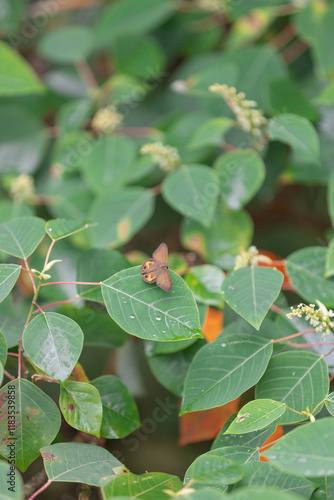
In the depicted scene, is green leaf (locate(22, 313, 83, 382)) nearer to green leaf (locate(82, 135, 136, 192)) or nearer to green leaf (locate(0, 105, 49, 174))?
green leaf (locate(82, 135, 136, 192))

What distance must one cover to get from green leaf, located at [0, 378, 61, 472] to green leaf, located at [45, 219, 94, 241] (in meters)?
0.24

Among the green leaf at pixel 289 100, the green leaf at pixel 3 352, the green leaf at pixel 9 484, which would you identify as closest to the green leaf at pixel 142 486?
the green leaf at pixel 9 484

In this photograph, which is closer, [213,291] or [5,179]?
[213,291]

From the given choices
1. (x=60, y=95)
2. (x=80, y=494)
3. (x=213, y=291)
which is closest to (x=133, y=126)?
(x=60, y=95)

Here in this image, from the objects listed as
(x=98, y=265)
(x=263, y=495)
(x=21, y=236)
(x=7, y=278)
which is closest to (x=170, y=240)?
(x=98, y=265)

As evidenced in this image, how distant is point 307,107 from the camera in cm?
130

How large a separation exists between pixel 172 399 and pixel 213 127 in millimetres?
688

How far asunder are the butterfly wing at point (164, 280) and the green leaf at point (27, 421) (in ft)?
0.84

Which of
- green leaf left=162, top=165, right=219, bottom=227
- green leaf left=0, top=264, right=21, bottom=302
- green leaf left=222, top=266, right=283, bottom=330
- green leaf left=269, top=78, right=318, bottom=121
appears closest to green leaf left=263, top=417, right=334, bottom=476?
green leaf left=222, top=266, right=283, bottom=330

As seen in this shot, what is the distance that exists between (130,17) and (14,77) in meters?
0.47

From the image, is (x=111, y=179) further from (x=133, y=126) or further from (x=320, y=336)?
(x=320, y=336)

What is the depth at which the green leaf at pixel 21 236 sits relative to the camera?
792mm

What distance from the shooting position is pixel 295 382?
29.9 inches

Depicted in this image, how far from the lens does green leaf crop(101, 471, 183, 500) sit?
61 centimetres
